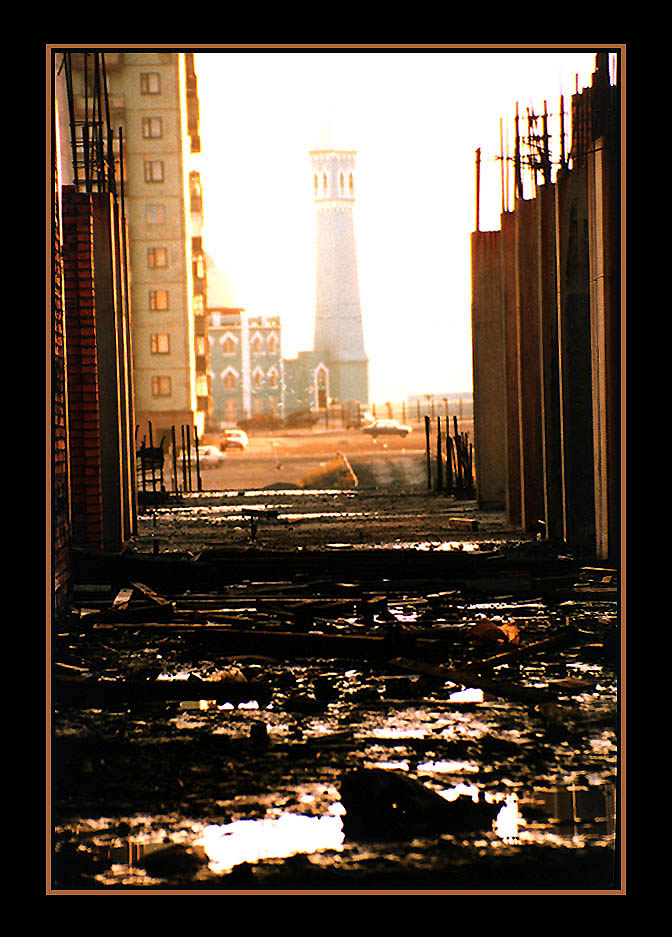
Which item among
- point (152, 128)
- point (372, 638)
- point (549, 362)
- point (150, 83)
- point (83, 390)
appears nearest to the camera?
point (372, 638)

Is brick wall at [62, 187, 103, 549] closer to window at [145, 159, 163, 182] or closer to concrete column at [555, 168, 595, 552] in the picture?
concrete column at [555, 168, 595, 552]

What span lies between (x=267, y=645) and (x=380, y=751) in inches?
110

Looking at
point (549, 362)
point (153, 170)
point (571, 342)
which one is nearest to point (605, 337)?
point (571, 342)

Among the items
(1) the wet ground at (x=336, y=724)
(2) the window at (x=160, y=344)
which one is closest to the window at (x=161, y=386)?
(2) the window at (x=160, y=344)

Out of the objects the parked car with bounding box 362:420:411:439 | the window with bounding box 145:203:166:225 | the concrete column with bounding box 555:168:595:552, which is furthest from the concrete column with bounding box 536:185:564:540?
the parked car with bounding box 362:420:411:439

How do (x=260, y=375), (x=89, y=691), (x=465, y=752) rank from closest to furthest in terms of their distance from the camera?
(x=465, y=752) → (x=89, y=691) → (x=260, y=375)

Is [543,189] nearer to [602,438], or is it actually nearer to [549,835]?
[602,438]

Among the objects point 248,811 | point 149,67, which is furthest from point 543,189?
point 149,67

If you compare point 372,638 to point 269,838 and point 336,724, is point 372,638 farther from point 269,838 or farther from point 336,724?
point 269,838

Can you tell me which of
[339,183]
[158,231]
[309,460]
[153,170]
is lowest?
[309,460]

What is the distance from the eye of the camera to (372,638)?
8477 millimetres

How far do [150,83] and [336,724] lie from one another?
5585 centimetres

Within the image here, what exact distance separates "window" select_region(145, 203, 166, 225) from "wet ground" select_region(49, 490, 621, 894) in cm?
4834

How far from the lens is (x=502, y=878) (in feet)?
14.3
